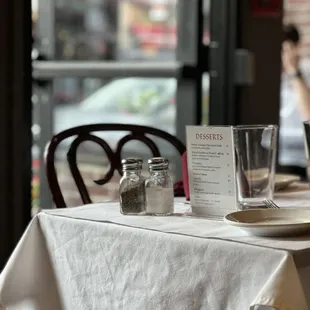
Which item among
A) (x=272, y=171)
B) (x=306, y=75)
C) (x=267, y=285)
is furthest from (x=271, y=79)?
(x=267, y=285)

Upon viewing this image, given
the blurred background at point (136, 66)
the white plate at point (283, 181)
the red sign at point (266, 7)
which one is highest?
the red sign at point (266, 7)

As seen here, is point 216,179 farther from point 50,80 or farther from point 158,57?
point 158,57

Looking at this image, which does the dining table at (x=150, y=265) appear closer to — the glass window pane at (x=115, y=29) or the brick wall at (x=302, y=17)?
the glass window pane at (x=115, y=29)

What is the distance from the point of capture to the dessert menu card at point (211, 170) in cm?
159

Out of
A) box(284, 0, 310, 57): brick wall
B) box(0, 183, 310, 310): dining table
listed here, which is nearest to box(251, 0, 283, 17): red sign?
box(284, 0, 310, 57): brick wall

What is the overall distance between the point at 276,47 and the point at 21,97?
1582mm

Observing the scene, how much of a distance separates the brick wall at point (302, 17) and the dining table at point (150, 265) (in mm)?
3540

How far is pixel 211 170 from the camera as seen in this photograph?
5.30 ft

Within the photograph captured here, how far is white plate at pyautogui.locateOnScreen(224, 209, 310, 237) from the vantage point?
4.56ft

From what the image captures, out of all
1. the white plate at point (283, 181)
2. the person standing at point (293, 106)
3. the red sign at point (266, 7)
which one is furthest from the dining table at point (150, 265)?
the person standing at point (293, 106)

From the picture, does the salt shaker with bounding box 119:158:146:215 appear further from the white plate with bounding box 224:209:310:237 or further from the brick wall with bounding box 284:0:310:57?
the brick wall with bounding box 284:0:310:57

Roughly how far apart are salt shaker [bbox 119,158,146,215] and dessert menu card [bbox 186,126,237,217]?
0.11 metres

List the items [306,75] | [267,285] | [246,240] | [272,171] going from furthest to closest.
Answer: [306,75], [272,171], [246,240], [267,285]

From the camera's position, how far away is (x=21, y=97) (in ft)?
8.32
